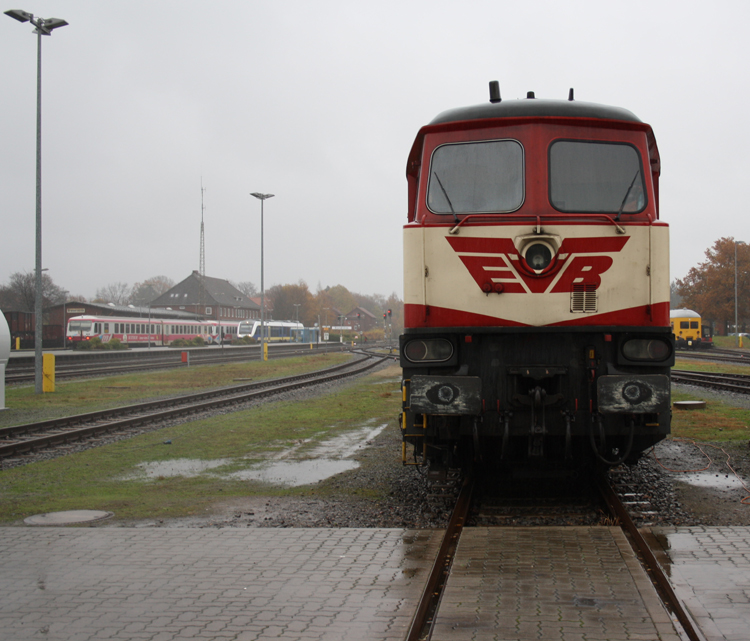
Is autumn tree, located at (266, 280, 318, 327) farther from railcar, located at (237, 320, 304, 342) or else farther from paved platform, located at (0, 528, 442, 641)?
paved platform, located at (0, 528, 442, 641)

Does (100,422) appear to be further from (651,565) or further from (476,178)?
(651,565)

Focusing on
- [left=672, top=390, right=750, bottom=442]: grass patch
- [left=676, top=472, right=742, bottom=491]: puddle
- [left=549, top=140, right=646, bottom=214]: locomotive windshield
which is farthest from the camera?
[left=672, top=390, right=750, bottom=442]: grass patch

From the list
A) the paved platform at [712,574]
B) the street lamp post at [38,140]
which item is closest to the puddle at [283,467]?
the paved platform at [712,574]

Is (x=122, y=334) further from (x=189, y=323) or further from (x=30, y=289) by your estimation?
(x=30, y=289)

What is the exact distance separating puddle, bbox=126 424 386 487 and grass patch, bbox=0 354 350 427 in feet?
20.8

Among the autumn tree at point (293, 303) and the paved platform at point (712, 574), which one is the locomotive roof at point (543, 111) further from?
the autumn tree at point (293, 303)

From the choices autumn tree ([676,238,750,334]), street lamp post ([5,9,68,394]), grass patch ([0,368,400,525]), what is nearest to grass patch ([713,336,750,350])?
autumn tree ([676,238,750,334])

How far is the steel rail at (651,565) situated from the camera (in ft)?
12.2

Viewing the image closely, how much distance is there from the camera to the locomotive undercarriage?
571 centimetres

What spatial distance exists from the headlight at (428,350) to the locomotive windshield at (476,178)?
119 centimetres

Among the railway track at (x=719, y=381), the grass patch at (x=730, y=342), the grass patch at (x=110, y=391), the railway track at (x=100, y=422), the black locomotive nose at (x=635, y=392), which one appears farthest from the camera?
the grass patch at (x=730, y=342)

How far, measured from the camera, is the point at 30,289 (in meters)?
68.7

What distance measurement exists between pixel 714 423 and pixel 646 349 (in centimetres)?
791

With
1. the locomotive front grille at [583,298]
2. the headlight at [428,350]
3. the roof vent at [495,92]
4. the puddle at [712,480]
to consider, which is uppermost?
the roof vent at [495,92]
